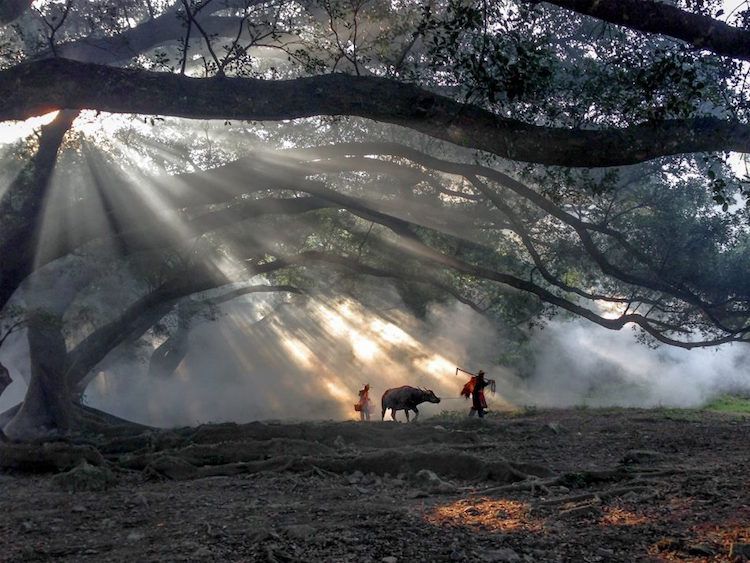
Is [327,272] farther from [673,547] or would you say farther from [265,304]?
[265,304]

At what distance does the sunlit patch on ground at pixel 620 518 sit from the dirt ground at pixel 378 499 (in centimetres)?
2

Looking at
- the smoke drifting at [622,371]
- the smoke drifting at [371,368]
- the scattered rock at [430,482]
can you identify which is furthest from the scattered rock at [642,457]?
the smoke drifting at [622,371]

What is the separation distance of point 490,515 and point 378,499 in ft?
4.64

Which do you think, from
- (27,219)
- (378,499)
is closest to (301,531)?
(378,499)

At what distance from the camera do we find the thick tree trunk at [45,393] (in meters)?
15.2

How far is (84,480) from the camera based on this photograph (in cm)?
910

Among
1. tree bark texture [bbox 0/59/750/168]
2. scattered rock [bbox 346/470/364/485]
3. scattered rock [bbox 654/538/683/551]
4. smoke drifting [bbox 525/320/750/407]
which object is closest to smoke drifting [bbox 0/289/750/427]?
smoke drifting [bbox 525/320/750/407]

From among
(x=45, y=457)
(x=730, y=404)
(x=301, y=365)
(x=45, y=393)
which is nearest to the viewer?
(x=45, y=457)

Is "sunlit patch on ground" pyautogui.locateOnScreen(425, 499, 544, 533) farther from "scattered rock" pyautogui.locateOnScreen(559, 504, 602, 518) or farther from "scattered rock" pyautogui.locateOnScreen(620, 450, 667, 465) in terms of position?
"scattered rock" pyautogui.locateOnScreen(620, 450, 667, 465)

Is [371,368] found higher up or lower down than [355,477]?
higher up

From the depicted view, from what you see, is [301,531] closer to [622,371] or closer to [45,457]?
[45,457]

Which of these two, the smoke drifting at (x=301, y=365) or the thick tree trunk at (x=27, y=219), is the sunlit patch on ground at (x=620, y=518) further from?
the smoke drifting at (x=301, y=365)

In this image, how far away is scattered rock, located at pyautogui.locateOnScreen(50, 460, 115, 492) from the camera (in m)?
8.99

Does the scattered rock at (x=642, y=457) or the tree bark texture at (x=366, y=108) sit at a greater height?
the tree bark texture at (x=366, y=108)
